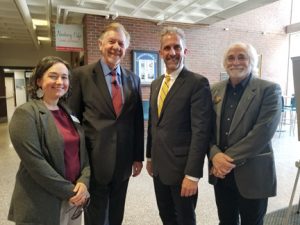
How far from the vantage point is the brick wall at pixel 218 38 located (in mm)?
6131

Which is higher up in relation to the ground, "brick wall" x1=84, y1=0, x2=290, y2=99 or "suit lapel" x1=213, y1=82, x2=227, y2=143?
"brick wall" x1=84, y1=0, x2=290, y2=99

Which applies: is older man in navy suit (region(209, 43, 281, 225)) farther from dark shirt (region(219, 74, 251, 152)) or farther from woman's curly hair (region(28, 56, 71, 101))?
woman's curly hair (region(28, 56, 71, 101))

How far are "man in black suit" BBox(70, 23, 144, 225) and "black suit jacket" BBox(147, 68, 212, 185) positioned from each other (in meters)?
0.24

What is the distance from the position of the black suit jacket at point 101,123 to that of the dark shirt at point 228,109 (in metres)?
0.60

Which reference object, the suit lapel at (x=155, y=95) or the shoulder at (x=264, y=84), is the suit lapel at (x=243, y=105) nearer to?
the shoulder at (x=264, y=84)

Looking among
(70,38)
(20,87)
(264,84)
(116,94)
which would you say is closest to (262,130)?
(264,84)

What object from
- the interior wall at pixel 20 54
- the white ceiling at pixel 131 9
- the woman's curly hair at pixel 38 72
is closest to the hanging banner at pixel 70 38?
the white ceiling at pixel 131 9

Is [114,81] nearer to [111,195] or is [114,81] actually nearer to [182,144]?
[182,144]

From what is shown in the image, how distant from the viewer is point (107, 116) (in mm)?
1670

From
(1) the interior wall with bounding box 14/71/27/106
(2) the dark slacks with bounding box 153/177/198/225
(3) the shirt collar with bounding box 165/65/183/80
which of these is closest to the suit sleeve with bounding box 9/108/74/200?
(2) the dark slacks with bounding box 153/177/198/225

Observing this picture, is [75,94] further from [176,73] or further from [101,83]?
[176,73]

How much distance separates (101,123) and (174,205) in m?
0.73

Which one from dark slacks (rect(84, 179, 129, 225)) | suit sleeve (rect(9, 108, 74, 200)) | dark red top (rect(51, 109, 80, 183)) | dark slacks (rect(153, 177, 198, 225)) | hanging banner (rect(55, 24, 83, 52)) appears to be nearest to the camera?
suit sleeve (rect(9, 108, 74, 200))

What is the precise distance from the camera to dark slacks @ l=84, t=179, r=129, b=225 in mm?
1761
